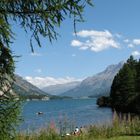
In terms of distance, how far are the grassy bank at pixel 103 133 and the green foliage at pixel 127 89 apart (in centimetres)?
6639

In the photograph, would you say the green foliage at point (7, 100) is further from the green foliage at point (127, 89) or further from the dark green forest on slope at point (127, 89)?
the green foliage at point (127, 89)

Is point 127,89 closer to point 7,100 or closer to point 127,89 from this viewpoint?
point 127,89

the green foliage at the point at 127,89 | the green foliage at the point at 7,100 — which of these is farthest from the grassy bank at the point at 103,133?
the green foliage at the point at 127,89

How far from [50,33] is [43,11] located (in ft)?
1.57

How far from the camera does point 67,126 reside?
25.8 meters

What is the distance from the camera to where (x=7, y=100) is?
8.98 metres

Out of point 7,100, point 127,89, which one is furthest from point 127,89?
point 7,100

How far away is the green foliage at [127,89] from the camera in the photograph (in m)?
99.4

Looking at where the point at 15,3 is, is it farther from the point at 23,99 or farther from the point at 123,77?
the point at 123,77

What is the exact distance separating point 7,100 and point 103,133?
17.3 metres

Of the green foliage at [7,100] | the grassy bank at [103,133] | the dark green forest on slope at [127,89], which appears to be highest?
the dark green forest on slope at [127,89]

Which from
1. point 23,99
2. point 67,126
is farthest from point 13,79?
point 67,126

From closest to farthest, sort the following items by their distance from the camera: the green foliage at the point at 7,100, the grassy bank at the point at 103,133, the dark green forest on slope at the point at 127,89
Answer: the green foliage at the point at 7,100, the grassy bank at the point at 103,133, the dark green forest on slope at the point at 127,89

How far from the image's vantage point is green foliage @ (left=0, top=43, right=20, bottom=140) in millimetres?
8727
